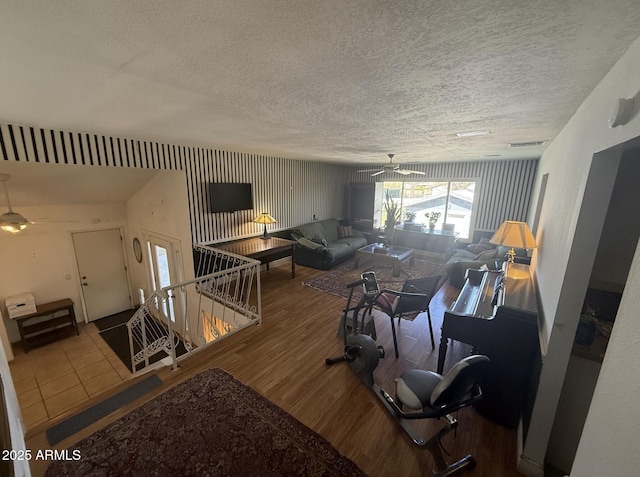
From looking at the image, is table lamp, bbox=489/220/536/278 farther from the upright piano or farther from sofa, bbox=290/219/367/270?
sofa, bbox=290/219/367/270

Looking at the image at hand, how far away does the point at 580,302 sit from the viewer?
1390mm

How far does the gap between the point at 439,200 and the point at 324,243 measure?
3726mm

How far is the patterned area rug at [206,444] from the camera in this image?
1.71 metres

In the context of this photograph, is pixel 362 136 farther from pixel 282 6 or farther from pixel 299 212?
pixel 299 212

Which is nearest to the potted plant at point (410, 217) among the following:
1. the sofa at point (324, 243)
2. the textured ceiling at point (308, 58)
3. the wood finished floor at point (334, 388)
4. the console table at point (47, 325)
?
the sofa at point (324, 243)

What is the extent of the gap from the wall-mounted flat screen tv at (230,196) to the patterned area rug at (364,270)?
6.88 feet

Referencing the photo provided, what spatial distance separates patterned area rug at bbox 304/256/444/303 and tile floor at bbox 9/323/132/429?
376 centimetres

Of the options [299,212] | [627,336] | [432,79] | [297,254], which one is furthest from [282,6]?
[299,212]

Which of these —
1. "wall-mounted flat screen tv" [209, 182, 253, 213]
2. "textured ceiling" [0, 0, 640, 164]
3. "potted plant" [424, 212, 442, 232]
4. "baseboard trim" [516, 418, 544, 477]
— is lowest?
"baseboard trim" [516, 418, 544, 477]

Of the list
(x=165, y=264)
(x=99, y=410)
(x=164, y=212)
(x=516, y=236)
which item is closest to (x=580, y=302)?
(x=516, y=236)

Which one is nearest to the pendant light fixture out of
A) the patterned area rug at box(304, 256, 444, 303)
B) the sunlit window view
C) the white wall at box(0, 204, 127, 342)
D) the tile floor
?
the white wall at box(0, 204, 127, 342)

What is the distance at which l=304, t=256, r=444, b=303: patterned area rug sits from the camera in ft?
15.5

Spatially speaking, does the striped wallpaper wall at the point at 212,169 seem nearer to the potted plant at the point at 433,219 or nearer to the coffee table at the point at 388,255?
the coffee table at the point at 388,255

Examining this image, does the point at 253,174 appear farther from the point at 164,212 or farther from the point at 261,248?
the point at 164,212
